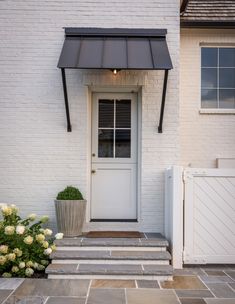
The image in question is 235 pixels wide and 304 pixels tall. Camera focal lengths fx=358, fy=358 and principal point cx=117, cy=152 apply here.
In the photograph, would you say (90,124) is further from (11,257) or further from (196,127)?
(11,257)

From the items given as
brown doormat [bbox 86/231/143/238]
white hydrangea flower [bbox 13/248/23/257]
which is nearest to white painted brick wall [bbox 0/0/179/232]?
brown doormat [bbox 86/231/143/238]

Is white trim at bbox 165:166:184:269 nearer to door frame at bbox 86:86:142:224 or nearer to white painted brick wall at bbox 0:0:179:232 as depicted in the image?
white painted brick wall at bbox 0:0:179:232

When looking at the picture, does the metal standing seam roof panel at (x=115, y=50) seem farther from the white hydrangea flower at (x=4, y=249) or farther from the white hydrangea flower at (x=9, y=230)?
the white hydrangea flower at (x=4, y=249)

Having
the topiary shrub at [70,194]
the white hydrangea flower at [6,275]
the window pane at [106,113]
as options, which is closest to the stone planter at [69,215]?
the topiary shrub at [70,194]

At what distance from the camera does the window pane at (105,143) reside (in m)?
6.14

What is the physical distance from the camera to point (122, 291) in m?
4.12

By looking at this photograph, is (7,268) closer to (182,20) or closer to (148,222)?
(148,222)

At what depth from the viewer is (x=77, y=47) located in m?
5.30

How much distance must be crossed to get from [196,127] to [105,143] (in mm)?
1684

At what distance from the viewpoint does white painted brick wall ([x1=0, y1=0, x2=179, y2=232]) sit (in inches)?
228

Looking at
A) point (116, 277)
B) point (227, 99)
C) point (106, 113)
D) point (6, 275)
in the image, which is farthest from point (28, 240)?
point (227, 99)

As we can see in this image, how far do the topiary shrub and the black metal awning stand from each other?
117 centimetres

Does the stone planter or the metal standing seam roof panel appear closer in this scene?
the metal standing seam roof panel

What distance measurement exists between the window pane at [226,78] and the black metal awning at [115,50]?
5.50 feet
